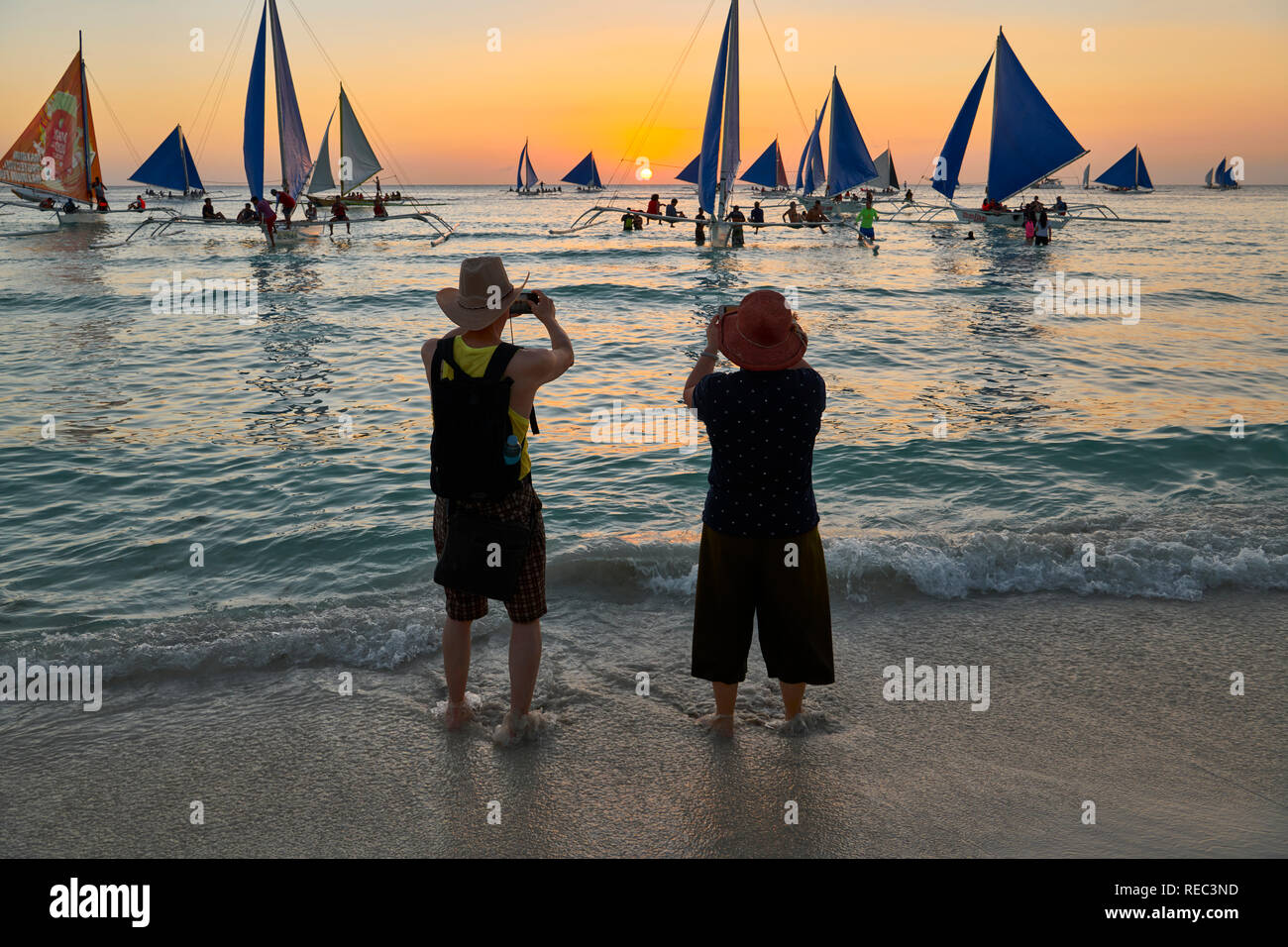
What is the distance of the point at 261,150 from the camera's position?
113 ft

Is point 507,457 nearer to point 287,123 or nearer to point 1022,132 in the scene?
point 1022,132

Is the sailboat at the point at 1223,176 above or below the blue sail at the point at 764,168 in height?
above

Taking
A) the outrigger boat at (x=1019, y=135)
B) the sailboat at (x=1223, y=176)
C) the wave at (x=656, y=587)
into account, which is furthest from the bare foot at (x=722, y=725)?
the sailboat at (x=1223, y=176)

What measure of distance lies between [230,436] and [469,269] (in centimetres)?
638

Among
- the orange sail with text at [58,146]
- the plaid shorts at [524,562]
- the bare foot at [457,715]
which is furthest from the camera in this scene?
the orange sail with text at [58,146]

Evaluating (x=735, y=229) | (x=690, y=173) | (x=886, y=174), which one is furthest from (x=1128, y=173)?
(x=735, y=229)

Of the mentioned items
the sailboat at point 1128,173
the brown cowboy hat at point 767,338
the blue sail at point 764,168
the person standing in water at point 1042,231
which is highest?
the sailboat at point 1128,173

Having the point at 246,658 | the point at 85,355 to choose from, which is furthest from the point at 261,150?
the point at 246,658

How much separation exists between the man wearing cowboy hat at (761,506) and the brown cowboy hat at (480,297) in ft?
2.46

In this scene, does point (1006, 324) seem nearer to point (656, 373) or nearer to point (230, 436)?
point (656, 373)

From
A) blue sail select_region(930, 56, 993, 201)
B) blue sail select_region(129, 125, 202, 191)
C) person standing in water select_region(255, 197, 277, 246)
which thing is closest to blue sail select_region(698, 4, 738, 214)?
blue sail select_region(930, 56, 993, 201)

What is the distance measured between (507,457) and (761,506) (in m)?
0.94

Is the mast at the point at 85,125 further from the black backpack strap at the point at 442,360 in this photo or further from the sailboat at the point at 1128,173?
the sailboat at the point at 1128,173

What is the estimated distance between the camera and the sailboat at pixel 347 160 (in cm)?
4506
